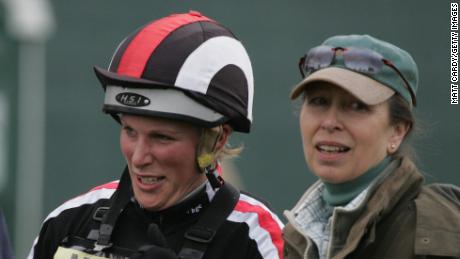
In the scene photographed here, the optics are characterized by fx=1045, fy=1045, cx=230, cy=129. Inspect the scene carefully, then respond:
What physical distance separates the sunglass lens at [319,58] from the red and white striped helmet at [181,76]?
1.54ft

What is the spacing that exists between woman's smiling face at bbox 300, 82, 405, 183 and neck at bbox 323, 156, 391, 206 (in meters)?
0.02

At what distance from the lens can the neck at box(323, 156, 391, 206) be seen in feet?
11.3

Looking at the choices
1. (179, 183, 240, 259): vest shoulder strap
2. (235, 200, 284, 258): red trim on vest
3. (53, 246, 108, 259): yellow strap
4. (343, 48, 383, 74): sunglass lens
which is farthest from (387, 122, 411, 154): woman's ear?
(53, 246, 108, 259): yellow strap

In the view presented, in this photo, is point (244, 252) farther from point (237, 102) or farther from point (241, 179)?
point (241, 179)

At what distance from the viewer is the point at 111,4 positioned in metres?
11.0

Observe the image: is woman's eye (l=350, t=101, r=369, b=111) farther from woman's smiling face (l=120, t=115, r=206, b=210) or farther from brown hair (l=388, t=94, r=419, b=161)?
woman's smiling face (l=120, t=115, r=206, b=210)

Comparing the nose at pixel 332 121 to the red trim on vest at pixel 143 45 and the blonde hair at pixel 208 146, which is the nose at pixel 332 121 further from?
the red trim on vest at pixel 143 45

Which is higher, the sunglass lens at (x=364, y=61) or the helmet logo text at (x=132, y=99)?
the sunglass lens at (x=364, y=61)

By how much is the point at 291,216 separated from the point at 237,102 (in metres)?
0.60

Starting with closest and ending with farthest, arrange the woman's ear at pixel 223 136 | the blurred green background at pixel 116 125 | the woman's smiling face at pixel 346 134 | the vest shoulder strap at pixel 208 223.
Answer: the woman's smiling face at pixel 346 134, the vest shoulder strap at pixel 208 223, the woman's ear at pixel 223 136, the blurred green background at pixel 116 125

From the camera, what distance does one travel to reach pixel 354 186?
344cm

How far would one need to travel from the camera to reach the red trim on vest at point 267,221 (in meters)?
3.95

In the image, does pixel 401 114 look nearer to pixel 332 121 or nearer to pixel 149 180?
pixel 332 121

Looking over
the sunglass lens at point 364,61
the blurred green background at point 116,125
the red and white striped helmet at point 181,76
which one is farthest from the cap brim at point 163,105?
the blurred green background at point 116,125
